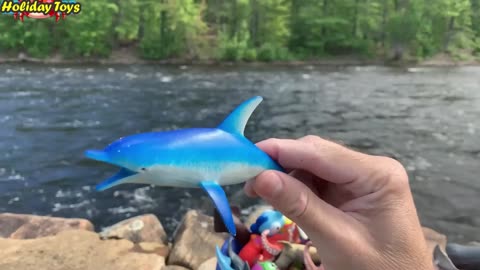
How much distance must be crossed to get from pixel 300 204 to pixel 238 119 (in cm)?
36

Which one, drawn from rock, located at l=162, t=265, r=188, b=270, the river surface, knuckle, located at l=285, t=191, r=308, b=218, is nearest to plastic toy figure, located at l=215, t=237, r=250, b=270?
rock, located at l=162, t=265, r=188, b=270

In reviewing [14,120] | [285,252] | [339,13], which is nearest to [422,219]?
[285,252]

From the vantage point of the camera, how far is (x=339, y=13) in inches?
1398

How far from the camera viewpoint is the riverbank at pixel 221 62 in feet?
79.8

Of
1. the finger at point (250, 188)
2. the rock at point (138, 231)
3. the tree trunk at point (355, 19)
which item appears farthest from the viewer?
the tree trunk at point (355, 19)

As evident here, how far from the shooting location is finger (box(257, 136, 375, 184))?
1.53 m

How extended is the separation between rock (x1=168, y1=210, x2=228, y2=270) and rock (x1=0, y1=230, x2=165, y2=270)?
20cm

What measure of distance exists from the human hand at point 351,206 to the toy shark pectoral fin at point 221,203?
0.51 ft

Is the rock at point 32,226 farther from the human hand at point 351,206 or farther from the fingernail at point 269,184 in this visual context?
the fingernail at point 269,184

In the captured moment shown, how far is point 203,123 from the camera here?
10.6 meters

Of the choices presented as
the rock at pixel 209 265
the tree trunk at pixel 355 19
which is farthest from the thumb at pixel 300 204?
the tree trunk at pixel 355 19

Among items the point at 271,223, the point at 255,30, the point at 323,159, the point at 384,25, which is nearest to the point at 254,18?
the point at 255,30

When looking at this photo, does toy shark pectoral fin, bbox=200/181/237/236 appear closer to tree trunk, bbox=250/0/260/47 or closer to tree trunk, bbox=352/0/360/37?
tree trunk, bbox=250/0/260/47

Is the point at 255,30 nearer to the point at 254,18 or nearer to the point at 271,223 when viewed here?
the point at 254,18
